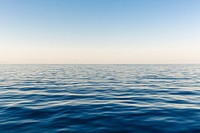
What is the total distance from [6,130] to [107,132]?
3955 millimetres

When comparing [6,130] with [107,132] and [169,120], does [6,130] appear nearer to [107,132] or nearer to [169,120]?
[107,132]

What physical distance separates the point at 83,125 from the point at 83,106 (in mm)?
3355

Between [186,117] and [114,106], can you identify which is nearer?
[186,117]

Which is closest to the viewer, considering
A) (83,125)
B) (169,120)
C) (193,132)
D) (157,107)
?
(193,132)

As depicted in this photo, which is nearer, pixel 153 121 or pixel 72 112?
pixel 153 121

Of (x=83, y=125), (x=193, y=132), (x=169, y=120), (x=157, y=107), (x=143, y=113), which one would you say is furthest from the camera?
(x=157, y=107)

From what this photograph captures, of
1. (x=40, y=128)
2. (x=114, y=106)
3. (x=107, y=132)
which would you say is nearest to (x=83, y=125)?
(x=107, y=132)

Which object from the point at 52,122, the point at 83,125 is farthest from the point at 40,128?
the point at 83,125

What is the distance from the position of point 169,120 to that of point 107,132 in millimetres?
3253

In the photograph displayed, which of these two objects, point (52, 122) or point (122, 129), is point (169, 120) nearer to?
point (122, 129)

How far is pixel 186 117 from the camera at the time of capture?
27.7 ft

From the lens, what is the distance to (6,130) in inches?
267

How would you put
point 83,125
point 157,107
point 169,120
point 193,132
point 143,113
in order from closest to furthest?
1. point 193,132
2. point 83,125
3. point 169,120
4. point 143,113
5. point 157,107

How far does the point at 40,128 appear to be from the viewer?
6906 millimetres
